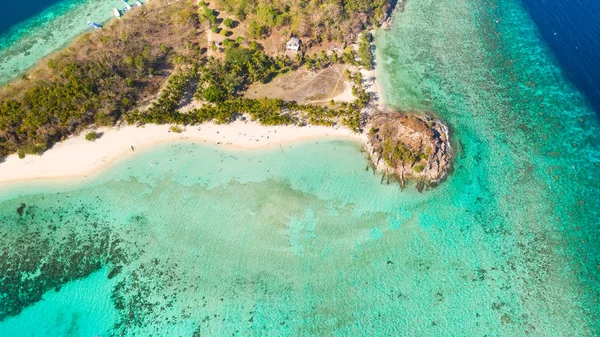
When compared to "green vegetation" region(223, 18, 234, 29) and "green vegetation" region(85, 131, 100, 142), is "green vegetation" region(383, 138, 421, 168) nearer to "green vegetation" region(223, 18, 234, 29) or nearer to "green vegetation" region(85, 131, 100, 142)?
"green vegetation" region(223, 18, 234, 29)

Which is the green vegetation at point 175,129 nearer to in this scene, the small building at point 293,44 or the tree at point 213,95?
the tree at point 213,95

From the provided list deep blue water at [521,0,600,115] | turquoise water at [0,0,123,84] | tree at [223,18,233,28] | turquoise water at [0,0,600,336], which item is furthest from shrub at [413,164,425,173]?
turquoise water at [0,0,123,84]

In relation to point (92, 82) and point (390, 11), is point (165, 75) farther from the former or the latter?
point (390, 11)

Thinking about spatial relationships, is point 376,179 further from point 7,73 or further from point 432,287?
point 7,73

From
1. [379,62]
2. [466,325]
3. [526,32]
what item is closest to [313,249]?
[466,325]

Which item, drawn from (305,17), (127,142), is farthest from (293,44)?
(127,142)

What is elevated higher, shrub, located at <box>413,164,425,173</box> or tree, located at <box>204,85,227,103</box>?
Answer: tree, located at <box>204,85,227,103</box>
